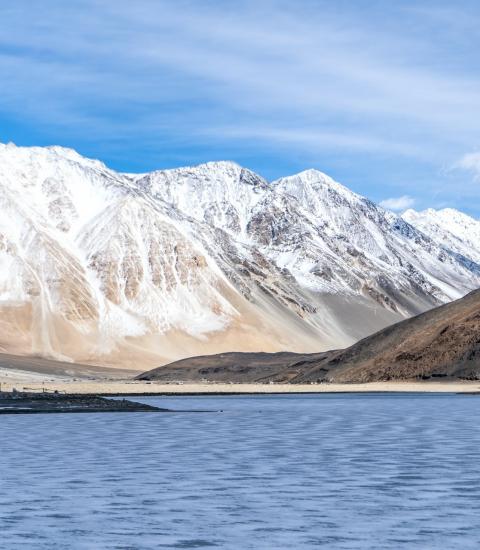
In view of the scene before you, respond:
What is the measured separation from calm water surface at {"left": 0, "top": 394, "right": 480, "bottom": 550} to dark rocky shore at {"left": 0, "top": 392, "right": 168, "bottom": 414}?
58.7ft

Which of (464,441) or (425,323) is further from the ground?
(425,323)

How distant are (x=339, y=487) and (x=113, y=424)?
113 ft

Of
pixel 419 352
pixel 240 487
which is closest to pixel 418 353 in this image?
pixel 419 352

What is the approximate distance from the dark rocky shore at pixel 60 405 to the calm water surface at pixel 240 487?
704 inches

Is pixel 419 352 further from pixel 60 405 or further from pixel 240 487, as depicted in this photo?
pixel 240 487

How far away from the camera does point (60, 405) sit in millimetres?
86375

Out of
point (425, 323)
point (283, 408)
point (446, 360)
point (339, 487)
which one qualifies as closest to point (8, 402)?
point (283, 408)

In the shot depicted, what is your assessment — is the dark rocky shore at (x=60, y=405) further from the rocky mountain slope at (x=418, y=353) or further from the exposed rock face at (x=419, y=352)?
the rocky mountain slope at (x=418, y=353)

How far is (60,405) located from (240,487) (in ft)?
174

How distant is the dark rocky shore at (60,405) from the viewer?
81.3 metres

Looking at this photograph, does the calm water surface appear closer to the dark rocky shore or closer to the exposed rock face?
the dark rocky shore

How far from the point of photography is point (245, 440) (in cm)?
5372

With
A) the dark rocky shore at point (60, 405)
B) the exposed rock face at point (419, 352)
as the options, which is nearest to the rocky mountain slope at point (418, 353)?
the exposed rock face at point (419, 352)

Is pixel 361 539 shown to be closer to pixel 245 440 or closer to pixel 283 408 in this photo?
pixel 245 440
